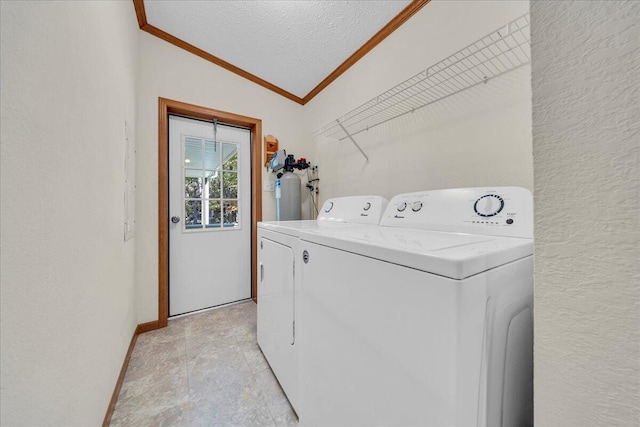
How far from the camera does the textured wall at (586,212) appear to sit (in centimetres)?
30

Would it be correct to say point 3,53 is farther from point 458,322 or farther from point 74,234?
point 458,322

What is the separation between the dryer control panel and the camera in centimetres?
82

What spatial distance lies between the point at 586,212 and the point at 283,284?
44.2 inches

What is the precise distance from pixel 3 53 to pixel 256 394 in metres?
1.59

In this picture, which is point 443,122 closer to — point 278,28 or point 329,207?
point 329,207

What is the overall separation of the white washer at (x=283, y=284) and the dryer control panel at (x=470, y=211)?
10.2 inches

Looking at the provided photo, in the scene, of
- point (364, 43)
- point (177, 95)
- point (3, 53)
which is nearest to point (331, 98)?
point (364, 43)

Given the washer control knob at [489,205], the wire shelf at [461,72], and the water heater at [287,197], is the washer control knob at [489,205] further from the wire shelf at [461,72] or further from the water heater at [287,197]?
the water heater at [287,197]

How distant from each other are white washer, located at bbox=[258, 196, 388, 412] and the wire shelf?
64cm

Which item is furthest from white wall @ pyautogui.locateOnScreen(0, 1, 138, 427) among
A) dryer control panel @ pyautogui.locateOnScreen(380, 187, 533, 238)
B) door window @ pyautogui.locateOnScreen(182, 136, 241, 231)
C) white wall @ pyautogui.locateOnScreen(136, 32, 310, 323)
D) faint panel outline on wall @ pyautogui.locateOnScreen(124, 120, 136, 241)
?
dryer control panel @ pyautogui.locateOnScreen(380, 187, 533, 238)

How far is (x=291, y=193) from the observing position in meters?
2.42

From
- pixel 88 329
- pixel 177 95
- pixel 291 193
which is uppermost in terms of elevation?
pixel 177 95

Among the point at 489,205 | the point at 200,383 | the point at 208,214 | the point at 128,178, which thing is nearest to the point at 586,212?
the point at 489,205

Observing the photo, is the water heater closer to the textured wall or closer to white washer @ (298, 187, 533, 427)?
white washer @ (298, 187, 533, 427)
